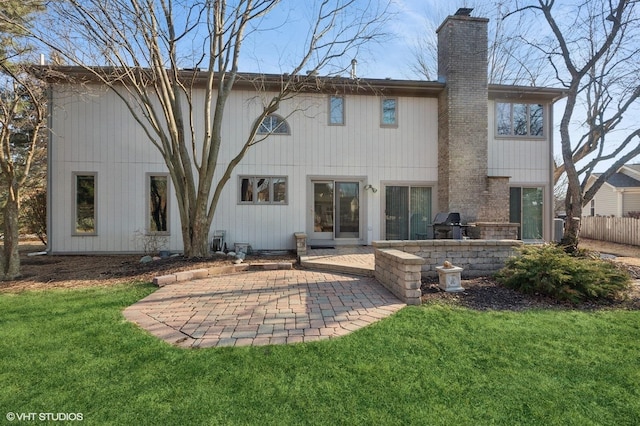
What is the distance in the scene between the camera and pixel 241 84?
30.9ft

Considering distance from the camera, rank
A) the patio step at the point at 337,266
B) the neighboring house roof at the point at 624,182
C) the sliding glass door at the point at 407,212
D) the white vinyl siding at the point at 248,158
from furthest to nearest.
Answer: the neighboring house roof at the point at 624,182, the sliding glass door at the point at 407,212, the white vinyl siding at the point at 248,158, the patio step at the point at 337,266

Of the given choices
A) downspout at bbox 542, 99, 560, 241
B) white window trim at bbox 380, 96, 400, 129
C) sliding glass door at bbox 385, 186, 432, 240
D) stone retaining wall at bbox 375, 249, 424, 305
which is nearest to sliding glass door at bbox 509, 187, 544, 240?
downspout at bbox 542, 99, 560, 241

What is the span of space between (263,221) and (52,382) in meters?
7.28

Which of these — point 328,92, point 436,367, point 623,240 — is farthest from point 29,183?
point 623,240

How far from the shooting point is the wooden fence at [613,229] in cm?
1258

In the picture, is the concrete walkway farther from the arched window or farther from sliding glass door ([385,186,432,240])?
the arched window

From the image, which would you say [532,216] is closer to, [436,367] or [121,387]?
[436,367]

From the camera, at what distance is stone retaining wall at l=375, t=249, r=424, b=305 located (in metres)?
4.39

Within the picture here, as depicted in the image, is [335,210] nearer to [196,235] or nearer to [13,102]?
[196,235]

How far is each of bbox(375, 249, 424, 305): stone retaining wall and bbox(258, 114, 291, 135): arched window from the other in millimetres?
6047

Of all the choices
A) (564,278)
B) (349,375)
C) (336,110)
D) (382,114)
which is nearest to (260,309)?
(349,375)

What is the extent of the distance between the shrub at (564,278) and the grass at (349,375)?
87 centimetres

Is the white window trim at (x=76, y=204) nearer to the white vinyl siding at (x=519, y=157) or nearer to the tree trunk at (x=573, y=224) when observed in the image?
the white vinyl siding at (x=519, y=157)

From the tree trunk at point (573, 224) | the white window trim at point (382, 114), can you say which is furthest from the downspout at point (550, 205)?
the white window trim at point (382, 114)
